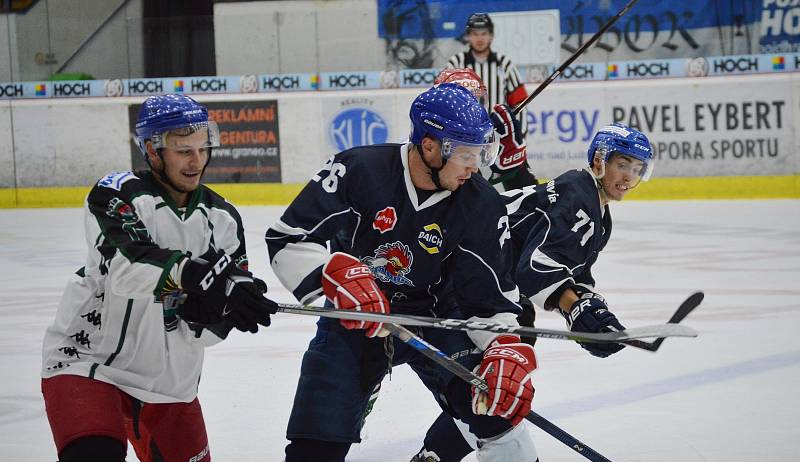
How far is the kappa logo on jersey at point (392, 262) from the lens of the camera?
A: 2.50 m

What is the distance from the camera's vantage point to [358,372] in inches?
96.6

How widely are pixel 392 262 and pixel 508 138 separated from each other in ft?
6.28

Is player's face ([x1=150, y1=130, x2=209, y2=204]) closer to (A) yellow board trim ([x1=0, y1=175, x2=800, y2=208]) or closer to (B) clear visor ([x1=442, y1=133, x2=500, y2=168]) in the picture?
(B) clear visor ([x1=442, y1=133, x2=500, y2=168])

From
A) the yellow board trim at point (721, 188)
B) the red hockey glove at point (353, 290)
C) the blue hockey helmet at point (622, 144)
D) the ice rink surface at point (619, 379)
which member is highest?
the blue hockey helmet at point (622, 144)

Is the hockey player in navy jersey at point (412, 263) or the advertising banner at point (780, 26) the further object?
the advertising banner at point (780, 26)

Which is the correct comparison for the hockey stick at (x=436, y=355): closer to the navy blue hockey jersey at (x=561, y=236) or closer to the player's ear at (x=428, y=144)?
the player's ear at (x=428, y=144)

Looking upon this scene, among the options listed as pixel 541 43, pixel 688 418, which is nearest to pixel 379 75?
pixel 541 43

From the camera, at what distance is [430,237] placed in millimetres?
2488

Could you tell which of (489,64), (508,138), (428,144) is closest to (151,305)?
(428,144)

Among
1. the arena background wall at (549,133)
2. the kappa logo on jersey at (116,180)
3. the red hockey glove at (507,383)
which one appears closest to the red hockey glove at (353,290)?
the red hockey glove at (507,383)

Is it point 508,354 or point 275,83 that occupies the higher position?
point 275,83

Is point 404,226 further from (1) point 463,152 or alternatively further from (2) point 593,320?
(2) point 593,320

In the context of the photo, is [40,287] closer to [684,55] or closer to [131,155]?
[131,155]

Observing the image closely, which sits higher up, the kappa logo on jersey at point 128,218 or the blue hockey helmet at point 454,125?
the blue hockey helmet at point 454,125
